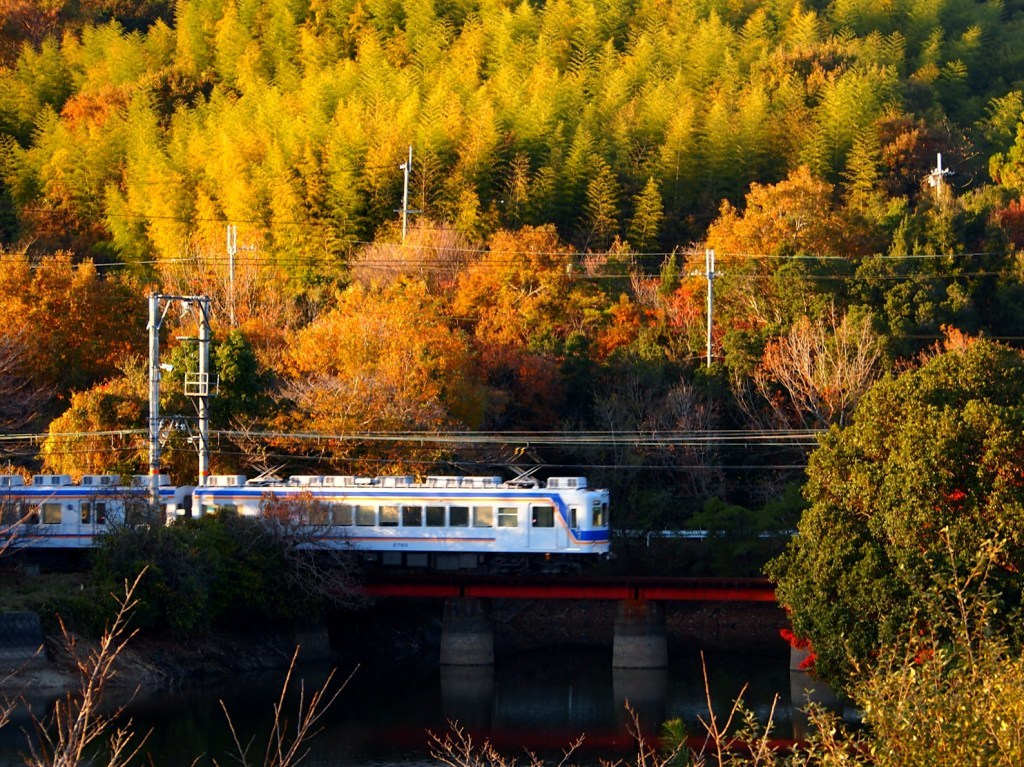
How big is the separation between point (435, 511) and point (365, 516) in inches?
56.6

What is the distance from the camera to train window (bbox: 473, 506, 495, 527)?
30.1 metres

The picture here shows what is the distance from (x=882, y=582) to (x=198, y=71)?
5278 cm

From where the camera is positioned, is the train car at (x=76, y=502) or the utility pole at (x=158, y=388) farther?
the train car at (x=76, y=502)

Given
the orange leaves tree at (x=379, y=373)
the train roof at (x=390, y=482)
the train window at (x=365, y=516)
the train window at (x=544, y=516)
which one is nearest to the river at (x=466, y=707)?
the train window at (x=365, y=516)

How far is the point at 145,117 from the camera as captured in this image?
60.8 m

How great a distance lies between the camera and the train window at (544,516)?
1179 inches

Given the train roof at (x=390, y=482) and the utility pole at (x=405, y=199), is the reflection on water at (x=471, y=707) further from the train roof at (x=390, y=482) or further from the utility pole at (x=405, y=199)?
the utility pole at (x=405, y=199)

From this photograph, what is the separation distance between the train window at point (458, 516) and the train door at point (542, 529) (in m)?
1.28

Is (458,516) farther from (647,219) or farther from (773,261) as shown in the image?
(647,219)

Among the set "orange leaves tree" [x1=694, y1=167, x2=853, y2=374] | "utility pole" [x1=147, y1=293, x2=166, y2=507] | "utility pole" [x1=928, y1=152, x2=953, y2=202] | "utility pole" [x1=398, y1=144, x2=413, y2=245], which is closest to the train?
"utility pole" [x1=147, y1=293, x2=166, y2=507]

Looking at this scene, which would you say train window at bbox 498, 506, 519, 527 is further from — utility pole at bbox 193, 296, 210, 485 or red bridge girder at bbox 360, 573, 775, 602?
utility pole at bbox 193, 296, 210, 485

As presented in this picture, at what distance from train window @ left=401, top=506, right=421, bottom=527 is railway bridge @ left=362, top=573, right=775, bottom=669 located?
40.3 inches

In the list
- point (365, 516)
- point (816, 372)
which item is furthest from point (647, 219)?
point (365, 516)

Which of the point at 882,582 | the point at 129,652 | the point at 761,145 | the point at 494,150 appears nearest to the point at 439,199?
the point at 494,150
